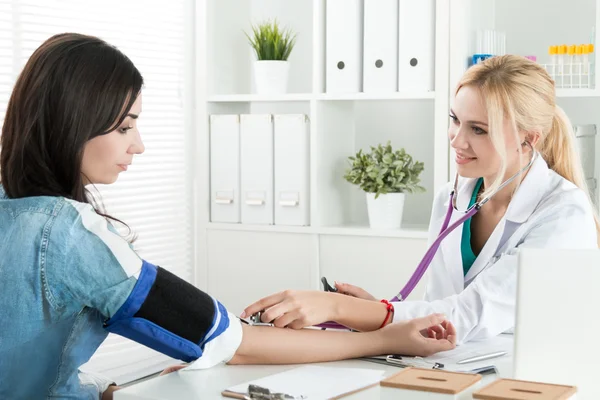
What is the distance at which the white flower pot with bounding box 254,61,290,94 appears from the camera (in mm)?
3441

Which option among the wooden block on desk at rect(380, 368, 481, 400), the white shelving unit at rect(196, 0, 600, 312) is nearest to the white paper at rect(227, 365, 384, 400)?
the wooden block on desk at rect(380, 368, 481, 400)

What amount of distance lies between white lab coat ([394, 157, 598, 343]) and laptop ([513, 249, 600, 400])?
1.51 feet

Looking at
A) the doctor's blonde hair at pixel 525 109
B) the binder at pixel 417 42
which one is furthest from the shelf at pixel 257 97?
the doctor's blonde hair at pixel 525 109

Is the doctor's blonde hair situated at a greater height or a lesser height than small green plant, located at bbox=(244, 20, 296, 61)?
lesser

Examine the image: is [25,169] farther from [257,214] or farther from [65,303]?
[257,214]

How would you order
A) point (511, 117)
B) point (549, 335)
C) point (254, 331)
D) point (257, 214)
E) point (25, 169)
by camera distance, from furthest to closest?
1. point (257, 214)
2. point (511, 117)
3. point (254, 331)
4. point (25, 169)
5. point (549, 335)

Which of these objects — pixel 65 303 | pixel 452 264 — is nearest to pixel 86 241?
pixel 65 303

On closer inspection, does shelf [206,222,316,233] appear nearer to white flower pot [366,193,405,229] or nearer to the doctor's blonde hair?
white flower pot [366,193,405,229]

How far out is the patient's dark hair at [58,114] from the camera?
4.95 feet

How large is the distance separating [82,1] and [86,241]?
6.69 ft

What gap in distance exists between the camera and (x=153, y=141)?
3.54 meters

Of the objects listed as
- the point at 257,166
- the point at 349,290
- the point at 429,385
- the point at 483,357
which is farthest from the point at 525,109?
the point at 257,166

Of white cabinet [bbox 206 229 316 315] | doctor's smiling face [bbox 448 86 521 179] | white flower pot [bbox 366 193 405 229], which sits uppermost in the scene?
doctor's smiling face [bbox 448 86 521 179]

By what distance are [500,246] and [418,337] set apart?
558 mm
